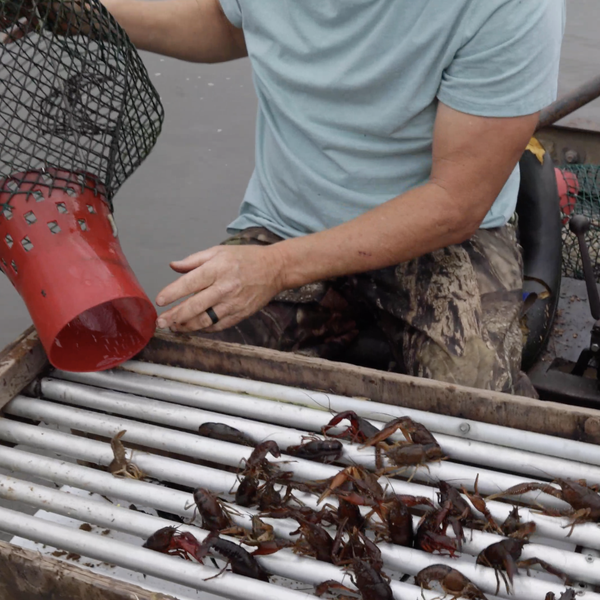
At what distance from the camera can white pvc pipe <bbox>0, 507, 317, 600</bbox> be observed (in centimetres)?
110

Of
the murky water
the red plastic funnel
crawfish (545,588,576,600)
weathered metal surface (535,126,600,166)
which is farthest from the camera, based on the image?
the murky water

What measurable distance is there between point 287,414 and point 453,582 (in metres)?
0.43

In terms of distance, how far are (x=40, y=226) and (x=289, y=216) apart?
701mm

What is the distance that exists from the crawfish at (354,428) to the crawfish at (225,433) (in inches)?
5.7

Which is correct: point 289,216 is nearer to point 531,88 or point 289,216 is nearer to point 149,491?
point 531,88


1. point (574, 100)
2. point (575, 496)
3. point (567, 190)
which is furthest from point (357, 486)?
point (574, 100)

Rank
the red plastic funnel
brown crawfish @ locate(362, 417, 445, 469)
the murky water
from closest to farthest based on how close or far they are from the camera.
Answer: brown crawfish @ locate(362, 417, 445, 469) → the red plastic funnel → the murky water

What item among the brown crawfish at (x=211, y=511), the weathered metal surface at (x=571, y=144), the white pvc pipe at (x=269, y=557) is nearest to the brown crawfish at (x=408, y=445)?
the white pvc pipe at (x=269, y=557)

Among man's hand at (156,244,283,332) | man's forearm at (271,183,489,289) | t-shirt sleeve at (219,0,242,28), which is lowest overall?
man's hand at (156,244,283,332)

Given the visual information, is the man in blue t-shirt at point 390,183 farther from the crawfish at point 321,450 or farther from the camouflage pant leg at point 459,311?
the crawfish at point 321,450

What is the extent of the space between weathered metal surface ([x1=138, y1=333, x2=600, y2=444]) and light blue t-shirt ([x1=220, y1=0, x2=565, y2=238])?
52 cm

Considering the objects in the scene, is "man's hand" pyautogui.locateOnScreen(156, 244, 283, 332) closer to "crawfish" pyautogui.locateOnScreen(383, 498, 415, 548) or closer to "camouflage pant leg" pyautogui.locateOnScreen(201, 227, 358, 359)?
"camouflage pant leg" pyautogui.locateOnScreen(201, 227, 358, 359)

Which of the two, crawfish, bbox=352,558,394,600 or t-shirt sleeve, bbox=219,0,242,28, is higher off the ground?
t-shirt sleeve, bbox=219,0,242,28

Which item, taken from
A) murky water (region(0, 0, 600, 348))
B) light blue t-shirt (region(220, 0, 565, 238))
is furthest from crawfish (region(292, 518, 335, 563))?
murky water (region(0, 0, 600, 348))
